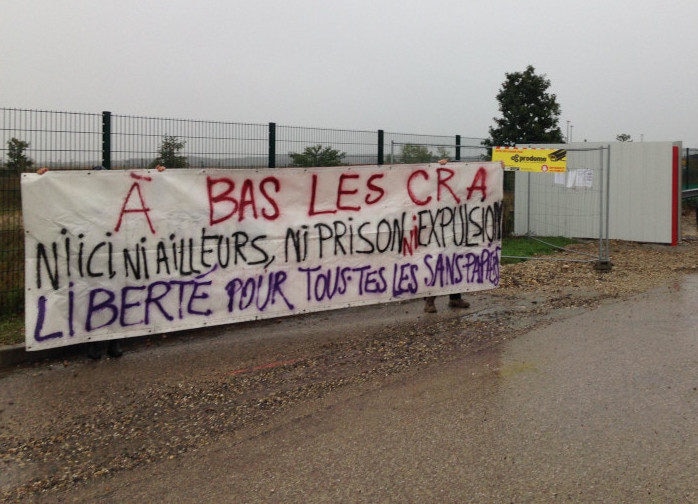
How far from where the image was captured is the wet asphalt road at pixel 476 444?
362cm

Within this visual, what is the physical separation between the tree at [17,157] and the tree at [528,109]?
38186 millimetres

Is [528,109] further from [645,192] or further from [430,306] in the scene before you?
[430,306]

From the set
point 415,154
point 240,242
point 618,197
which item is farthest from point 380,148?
point 618,197

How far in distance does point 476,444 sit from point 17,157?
220 inches

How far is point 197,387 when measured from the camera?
5461 millimetres

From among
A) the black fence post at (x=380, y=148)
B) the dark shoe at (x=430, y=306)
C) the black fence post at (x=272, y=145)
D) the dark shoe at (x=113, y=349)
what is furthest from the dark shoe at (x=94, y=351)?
the black fence post at (x=380, y=148)

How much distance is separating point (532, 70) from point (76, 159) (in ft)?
133

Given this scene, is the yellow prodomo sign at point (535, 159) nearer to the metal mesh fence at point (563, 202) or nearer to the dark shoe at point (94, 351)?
the metal mesh fence at point (563, 202)

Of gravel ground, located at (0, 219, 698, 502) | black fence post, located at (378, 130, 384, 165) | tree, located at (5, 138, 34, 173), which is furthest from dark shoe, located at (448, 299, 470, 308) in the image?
tree, located at (5, 138, 34, 173)

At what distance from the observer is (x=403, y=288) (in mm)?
7863

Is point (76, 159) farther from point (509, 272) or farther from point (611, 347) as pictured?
point (509, 272)

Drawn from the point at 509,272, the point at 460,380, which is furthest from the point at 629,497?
the point at 509,272

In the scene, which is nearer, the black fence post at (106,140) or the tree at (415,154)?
the black fence post at (106,140)

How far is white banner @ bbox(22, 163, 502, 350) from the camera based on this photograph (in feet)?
19.9
